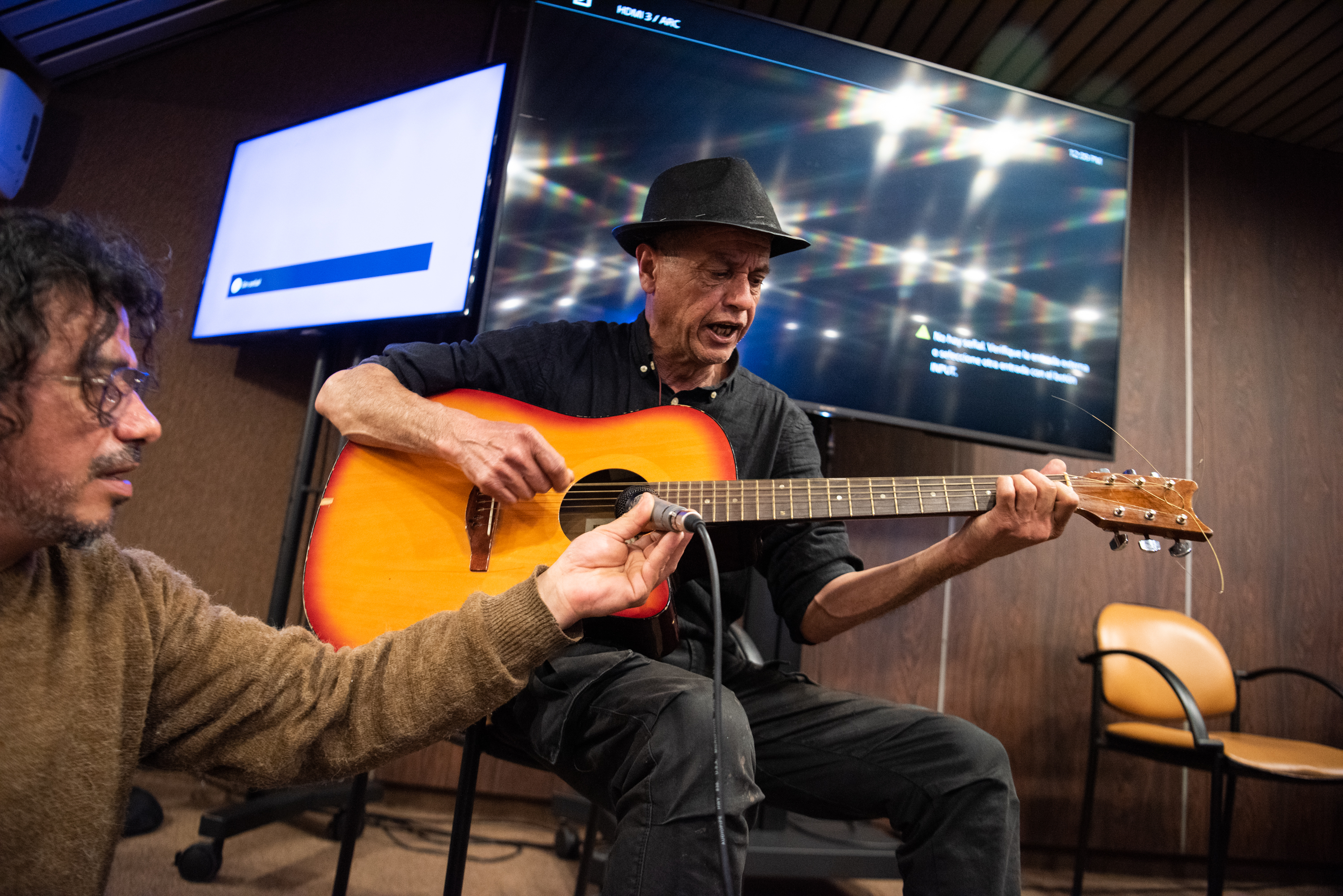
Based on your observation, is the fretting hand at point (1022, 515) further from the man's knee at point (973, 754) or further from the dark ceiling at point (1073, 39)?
the dark ceiling at point (1073, 39)

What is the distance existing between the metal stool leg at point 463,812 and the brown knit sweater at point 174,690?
49cm

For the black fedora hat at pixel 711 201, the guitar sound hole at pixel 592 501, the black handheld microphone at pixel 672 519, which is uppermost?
the black fedora hat at pixel 711 201

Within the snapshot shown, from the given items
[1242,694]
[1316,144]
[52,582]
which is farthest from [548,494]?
[1316,144]

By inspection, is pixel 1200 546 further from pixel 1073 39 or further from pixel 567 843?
pixel 567 843

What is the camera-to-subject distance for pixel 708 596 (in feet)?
5.96

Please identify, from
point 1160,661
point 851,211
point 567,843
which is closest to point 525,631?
point 567,843

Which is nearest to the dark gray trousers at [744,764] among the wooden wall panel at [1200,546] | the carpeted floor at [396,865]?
the carpeted floor at [396,865]

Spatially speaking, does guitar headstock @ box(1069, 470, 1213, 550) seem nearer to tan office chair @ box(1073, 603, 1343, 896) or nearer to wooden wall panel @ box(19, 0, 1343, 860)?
tan office chair @ box(1073, 603, 1343, 896)

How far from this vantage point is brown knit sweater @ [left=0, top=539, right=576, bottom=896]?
0.90 m

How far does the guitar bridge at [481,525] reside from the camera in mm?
1543

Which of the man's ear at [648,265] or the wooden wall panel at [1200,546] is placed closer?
the man's ear at [648,265]

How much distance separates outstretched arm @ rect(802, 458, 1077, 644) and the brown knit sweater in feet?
2.84

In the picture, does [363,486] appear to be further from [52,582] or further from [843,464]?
[843,464]

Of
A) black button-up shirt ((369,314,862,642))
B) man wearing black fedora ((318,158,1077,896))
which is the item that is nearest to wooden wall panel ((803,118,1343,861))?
black button-up shirt ((369,314,862,642))
